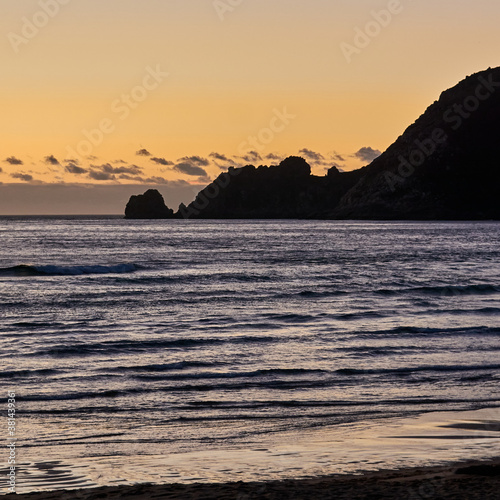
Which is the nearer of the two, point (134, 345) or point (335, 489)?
point (335, 489)

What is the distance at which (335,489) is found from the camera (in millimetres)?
A: 9172

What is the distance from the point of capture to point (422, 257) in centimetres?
7256

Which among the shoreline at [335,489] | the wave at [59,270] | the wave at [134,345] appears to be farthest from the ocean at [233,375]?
the wave at [59,270]

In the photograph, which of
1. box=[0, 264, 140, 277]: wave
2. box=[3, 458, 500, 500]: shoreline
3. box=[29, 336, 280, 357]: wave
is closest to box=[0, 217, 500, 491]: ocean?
box=[29, 336, 280, 357]: wave

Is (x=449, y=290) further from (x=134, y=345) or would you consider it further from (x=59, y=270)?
(x=59, y=270)

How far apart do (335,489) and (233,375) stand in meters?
9.10

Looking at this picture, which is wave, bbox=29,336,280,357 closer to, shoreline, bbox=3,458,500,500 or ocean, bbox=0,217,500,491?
ocean, bbox=0,217,500,491

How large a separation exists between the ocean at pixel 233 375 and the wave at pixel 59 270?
41.3 feet

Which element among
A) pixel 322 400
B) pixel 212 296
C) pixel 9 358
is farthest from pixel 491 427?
pixel 212 296

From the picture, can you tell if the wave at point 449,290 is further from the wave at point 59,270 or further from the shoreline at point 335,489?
the shoreline at point 335,489

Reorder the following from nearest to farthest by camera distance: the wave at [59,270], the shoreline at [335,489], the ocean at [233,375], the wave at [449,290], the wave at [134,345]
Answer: the shoreline at [335,489], the ocean at [233,375], the wave at [134,345], the wave at [449,290], the wave at [59,270]

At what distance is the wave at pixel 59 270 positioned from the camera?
54188mm

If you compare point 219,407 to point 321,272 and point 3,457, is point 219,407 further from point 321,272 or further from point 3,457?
point 321,272

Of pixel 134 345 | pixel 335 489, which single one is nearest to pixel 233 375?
pixel 134 345
